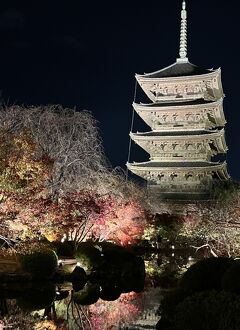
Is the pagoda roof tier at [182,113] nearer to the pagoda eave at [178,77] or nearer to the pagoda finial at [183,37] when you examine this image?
the pagoda eave at [178,77]

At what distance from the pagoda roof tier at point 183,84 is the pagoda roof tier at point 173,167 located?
592cm

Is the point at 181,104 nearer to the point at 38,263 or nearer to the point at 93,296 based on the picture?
the point at 38,263

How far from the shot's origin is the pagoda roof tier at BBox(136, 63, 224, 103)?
39.8 m

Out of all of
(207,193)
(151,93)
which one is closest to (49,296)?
(207,193)

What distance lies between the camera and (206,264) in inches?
451

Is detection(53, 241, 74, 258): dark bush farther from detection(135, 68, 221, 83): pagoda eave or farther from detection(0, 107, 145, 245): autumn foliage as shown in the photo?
detection(135, 68, 221, 83): pagoda eave

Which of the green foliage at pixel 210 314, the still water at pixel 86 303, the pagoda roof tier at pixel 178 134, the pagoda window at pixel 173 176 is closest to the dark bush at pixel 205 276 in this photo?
the still water at pixel 86 303

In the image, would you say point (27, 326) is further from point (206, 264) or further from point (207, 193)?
point (207, 193)

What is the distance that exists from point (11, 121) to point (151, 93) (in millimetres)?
23260

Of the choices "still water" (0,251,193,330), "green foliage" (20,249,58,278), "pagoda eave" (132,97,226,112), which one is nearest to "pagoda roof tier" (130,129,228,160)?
"pagoda eave" (132,97,226,112)

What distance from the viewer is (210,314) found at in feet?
20.1

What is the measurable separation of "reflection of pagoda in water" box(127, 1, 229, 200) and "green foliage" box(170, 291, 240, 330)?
31841mm

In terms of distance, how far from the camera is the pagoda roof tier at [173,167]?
3809 cm

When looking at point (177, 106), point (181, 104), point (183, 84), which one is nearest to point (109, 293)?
point (177, 106)
